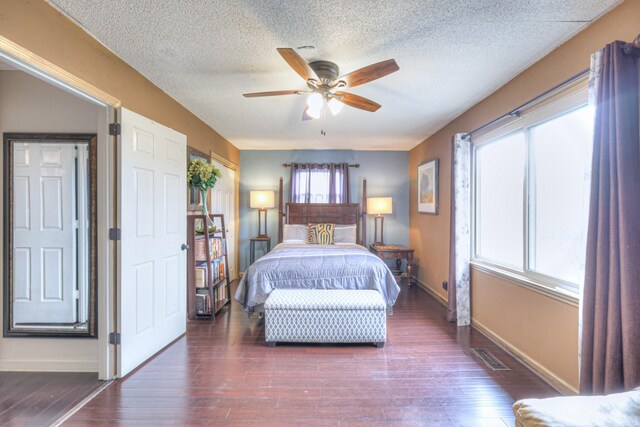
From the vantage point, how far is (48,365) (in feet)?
7.85

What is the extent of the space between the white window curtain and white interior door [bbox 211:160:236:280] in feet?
10.9

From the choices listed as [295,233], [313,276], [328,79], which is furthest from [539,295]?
[295,233]

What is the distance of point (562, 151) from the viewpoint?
88.7 inches

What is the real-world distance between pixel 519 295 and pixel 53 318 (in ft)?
13.3

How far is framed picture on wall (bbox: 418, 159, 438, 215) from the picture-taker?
4434 mm

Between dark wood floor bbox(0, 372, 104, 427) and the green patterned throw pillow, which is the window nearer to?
the green patterned throw pillow

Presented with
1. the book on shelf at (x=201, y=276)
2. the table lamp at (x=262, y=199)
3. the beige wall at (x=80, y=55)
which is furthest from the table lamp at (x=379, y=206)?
the beige wall at (x=80, y=55)

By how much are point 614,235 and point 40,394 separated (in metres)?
3.78

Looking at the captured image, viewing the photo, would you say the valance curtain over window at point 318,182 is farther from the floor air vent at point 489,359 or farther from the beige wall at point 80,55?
the floor air vent at point 489,359

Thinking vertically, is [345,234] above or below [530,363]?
above

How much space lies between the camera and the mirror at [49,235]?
238cm

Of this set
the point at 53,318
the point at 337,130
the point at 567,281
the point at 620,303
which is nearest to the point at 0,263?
the point at 53,318

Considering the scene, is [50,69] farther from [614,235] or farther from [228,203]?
[228,203]

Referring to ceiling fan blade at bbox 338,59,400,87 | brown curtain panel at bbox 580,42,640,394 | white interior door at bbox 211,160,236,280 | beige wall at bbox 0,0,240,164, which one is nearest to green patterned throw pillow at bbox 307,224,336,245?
white interior door at bbox 211,160,236,280
